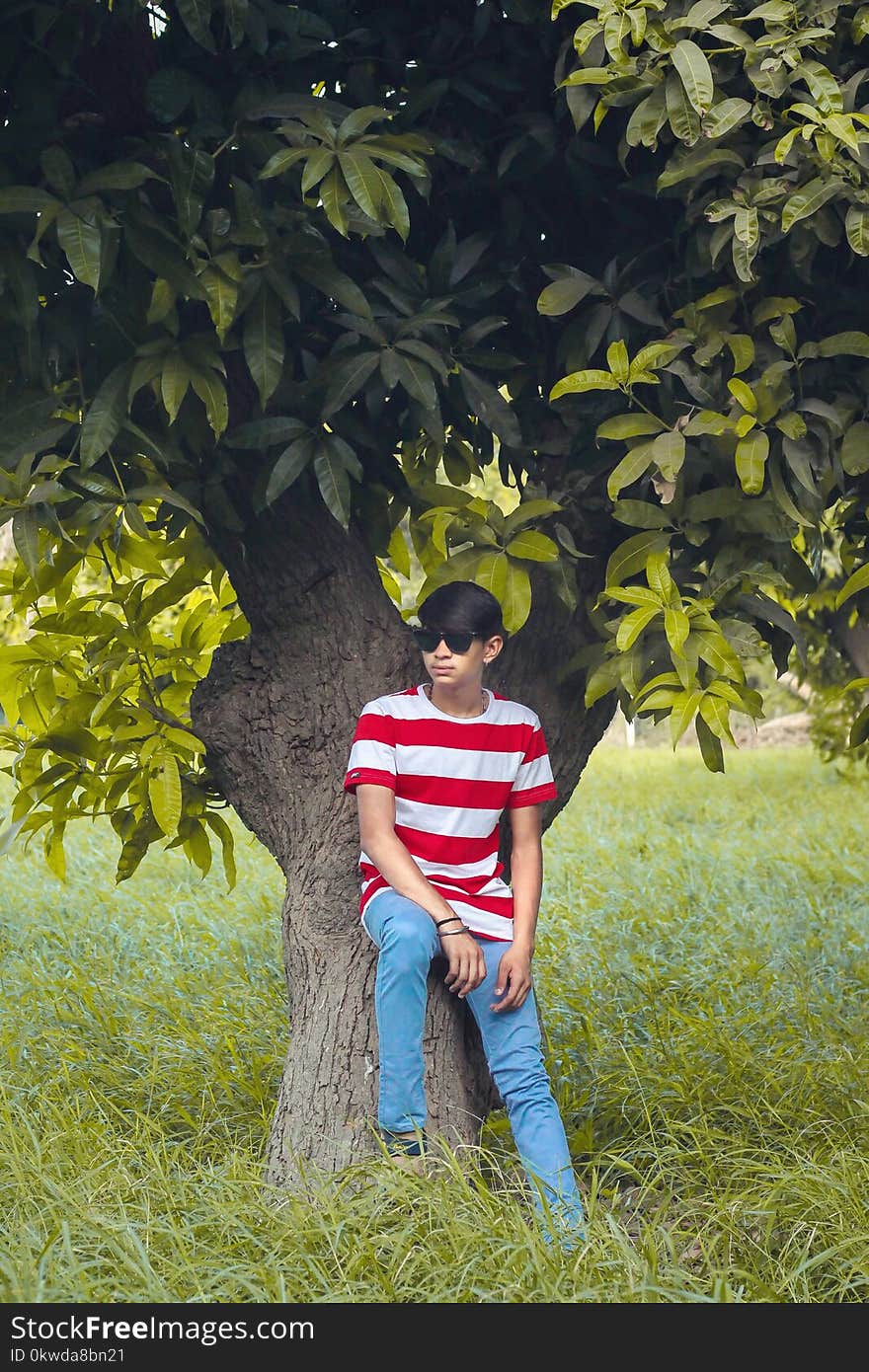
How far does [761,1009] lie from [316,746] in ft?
6.58

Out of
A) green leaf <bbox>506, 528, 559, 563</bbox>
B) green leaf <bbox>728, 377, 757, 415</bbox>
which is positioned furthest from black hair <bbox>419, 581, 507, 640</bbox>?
green leaf <bbox>728, 377, 757, 415</bbox>

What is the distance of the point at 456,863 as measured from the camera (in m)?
3.00

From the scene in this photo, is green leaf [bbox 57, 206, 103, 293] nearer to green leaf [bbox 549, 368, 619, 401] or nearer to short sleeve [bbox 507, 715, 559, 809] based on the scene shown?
green leaf [bbox 549, 368, 619, 401]

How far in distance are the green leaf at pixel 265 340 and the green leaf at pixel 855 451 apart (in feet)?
3.83

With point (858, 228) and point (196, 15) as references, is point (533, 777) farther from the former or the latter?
point (196, 15)

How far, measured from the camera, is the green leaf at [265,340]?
2607 millimetres

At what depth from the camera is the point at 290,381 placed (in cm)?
288

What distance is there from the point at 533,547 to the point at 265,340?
0.71m

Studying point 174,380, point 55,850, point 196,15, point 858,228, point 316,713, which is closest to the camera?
point 196,15

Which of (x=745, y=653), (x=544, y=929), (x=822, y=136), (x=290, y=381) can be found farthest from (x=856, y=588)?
(x=544, y=929)

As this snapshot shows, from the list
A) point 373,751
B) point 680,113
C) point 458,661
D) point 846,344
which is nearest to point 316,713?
point 373,751

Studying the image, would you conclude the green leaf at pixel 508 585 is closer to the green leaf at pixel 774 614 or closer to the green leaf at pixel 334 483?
the green leaf at pixel 334 483

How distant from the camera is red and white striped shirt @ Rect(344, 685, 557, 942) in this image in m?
2.95

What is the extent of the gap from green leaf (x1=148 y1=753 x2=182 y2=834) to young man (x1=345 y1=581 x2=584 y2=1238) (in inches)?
16.9
